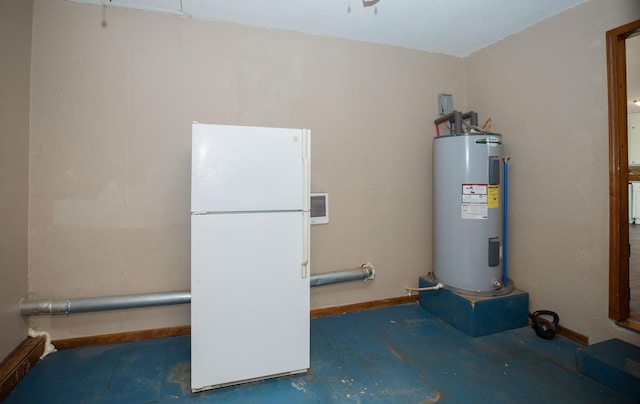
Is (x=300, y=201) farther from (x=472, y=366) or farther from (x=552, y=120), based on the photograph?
(x=552, y=120)

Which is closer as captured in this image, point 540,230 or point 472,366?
point 472,366

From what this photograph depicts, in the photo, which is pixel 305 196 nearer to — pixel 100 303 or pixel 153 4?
pixel 100 303

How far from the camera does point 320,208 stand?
280 centimetres

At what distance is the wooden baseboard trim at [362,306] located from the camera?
2.84 metres

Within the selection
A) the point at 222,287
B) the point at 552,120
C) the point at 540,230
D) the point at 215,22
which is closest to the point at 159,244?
the point at 222,287

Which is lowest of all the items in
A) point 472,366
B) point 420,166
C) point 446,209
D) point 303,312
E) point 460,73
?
point 472,366

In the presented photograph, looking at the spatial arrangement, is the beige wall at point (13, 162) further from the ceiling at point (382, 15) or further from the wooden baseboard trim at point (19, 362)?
the ceiling at point (382, 15)

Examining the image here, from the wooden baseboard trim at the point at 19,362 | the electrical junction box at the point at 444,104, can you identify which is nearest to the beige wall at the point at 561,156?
the electrical junction box at the point at 444,104

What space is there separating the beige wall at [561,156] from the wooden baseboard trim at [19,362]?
3809mm

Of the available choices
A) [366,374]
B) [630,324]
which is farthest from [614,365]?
[366,374]

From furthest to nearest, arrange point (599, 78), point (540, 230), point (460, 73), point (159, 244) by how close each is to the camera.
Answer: point (460, 73) < point (540, 230) < point (159, 244) < point (599, 78)

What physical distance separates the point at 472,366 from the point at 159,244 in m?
2.49

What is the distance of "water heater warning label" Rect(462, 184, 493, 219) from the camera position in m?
2.54

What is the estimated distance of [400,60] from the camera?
10.0 feet
